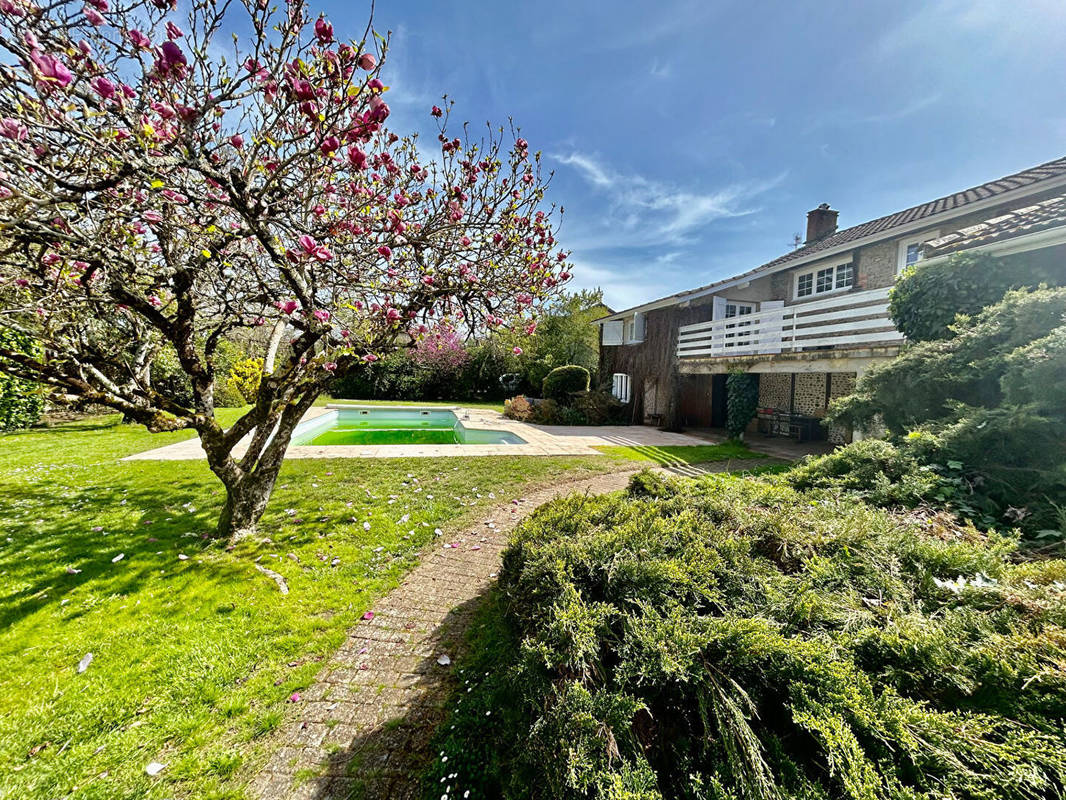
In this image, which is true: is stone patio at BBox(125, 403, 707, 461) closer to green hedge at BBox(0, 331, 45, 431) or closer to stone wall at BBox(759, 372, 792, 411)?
green hedge at BBox(0, 331, 45, 431)

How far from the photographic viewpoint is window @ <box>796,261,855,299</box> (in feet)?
40.0

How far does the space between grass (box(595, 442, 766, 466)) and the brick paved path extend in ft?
22.2

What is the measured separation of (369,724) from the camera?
242 centimetres

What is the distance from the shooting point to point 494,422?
1653 cm

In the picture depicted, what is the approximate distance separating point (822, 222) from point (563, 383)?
12229mm

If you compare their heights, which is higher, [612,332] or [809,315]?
[612,332]

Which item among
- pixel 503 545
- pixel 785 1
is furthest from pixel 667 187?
pixel 503 545

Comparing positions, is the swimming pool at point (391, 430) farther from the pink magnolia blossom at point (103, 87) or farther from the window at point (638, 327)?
the pink magnolia blossom at point (103, 87)

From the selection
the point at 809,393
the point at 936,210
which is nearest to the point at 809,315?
the point at 936,210

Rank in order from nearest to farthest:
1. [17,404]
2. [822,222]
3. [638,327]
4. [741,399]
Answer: [17,404]
[741,399]
[822,222]
[638,327]

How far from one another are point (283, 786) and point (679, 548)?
246cm

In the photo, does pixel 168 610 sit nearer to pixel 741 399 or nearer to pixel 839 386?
pixel 741 399

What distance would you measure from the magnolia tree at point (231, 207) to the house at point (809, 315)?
8.71 metres

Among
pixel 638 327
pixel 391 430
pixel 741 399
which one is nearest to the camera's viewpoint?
pixel 741 399
